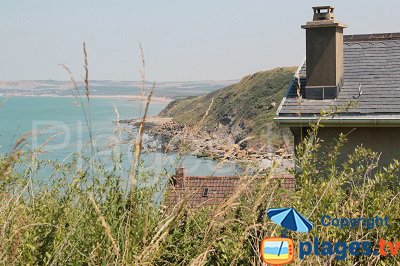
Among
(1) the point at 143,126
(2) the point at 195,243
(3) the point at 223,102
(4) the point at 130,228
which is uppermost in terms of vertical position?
(1) the point at 143,126

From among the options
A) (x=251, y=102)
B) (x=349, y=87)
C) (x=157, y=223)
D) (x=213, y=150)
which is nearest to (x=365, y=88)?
(x=349, y=87)

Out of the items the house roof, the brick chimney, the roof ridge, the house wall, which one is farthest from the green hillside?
the house wall

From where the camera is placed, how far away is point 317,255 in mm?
2965

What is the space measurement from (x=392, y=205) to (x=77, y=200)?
1.96 m

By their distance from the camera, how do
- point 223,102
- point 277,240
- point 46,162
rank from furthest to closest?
point 223,102 < point 46,162 < point 277,240

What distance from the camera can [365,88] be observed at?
12.3m

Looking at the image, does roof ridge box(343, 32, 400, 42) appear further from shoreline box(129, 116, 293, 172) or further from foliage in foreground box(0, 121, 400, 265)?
foliage in foreground box(0, 121, 400, 265)

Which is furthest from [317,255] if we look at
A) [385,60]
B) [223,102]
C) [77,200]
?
[223,102]

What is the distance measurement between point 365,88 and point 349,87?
1.21ft

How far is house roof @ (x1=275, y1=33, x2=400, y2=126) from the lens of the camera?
11.0 meters

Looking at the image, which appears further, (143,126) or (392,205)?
(392,205)

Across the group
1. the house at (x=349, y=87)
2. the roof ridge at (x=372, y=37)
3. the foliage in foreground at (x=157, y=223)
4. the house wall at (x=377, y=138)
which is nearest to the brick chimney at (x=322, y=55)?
the house at (x=349, y=87)

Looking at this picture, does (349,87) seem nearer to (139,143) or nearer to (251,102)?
(139,143)

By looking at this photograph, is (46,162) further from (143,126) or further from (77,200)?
(143,126)
